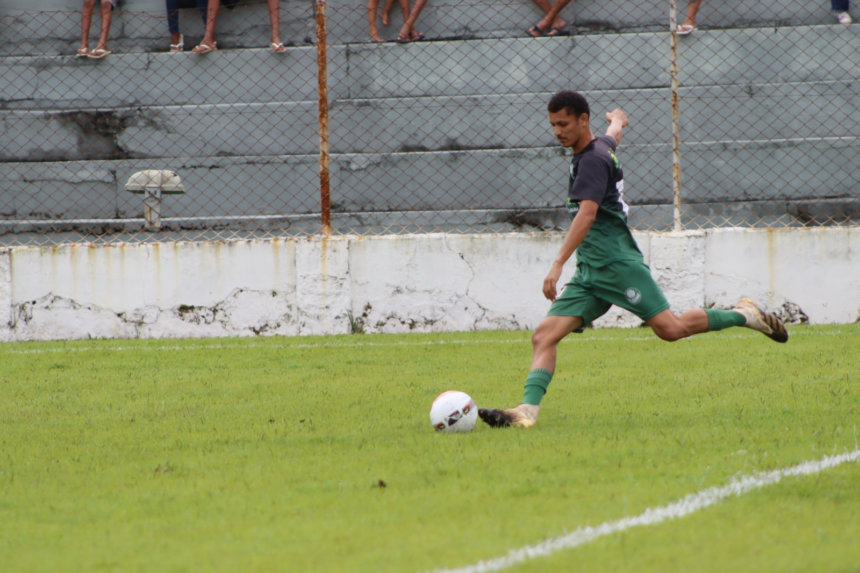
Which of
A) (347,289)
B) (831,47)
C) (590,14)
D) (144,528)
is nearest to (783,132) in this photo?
(831,47)

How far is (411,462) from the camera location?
3.89 metres

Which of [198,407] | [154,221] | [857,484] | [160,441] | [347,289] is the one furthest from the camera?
[154,221]

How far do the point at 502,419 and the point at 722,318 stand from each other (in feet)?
4.53

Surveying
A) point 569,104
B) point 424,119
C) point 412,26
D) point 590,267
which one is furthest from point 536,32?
point 590,267

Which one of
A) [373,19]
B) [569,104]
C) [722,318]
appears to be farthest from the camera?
[373,19]

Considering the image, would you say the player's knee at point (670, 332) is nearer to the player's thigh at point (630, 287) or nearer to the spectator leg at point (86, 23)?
the player's thigh at point (630, 287)

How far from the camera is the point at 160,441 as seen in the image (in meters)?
4.54

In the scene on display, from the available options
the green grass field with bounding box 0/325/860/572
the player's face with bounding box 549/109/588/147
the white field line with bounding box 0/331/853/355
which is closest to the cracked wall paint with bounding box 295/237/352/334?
Answer: the white field line with bounding box 0/331/853/355

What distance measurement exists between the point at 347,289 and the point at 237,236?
7.34 ft

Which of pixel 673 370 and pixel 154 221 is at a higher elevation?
pixel 154 221

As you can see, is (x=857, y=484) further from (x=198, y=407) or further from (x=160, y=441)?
(x=198, y=407)

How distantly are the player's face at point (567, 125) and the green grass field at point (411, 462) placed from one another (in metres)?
1.40

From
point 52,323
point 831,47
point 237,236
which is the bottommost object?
point 52,323

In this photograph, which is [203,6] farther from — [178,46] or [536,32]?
[536,32]
